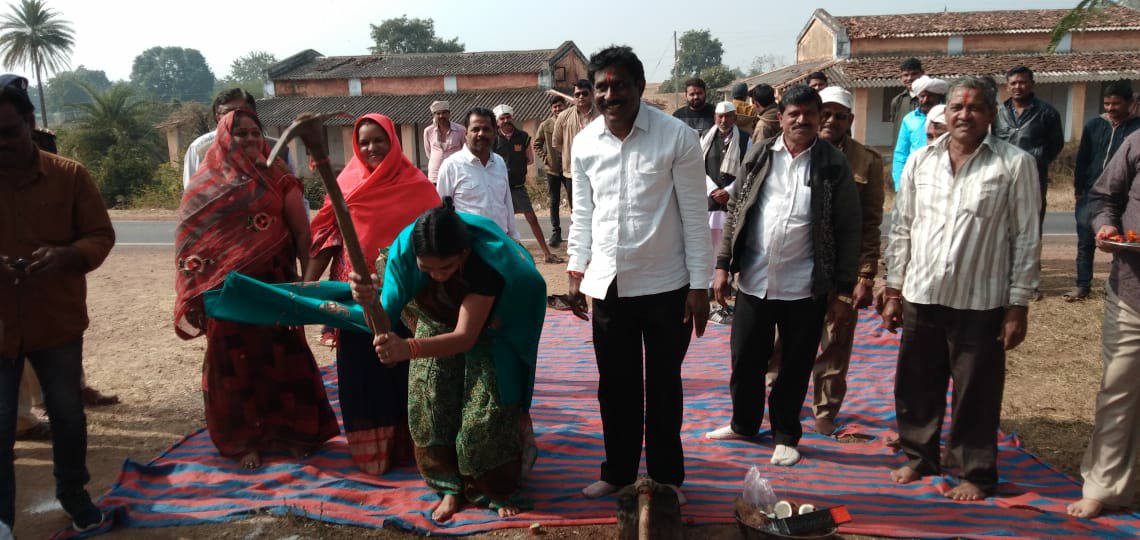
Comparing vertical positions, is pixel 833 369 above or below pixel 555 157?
below

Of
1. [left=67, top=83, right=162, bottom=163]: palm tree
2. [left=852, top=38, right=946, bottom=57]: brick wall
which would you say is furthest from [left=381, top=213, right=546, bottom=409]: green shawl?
[left=67, top=83, right=162, bottom=163]: palm tree

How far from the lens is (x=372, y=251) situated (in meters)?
4.00

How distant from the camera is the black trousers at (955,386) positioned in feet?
10.9

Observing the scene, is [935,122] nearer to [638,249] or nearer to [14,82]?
[638,249]

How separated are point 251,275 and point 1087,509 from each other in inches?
151

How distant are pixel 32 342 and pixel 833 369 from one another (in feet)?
12.2

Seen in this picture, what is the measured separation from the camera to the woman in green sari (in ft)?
10.1

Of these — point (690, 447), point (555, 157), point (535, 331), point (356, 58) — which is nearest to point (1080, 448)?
point (690, 447)

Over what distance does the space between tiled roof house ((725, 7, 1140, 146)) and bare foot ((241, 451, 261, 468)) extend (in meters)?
21.6

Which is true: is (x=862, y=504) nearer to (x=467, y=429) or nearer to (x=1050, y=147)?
(x=467, y=429)

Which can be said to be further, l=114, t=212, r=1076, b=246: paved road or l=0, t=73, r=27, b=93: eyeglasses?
l=114, t=212, r=1076, b=246: paved road

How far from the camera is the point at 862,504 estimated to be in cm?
342

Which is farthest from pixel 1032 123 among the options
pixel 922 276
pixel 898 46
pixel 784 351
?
pixel 898 46

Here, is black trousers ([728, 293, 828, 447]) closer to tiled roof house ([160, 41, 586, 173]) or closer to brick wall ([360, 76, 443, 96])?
tiled roof house ([160, 41, 586, 173])
